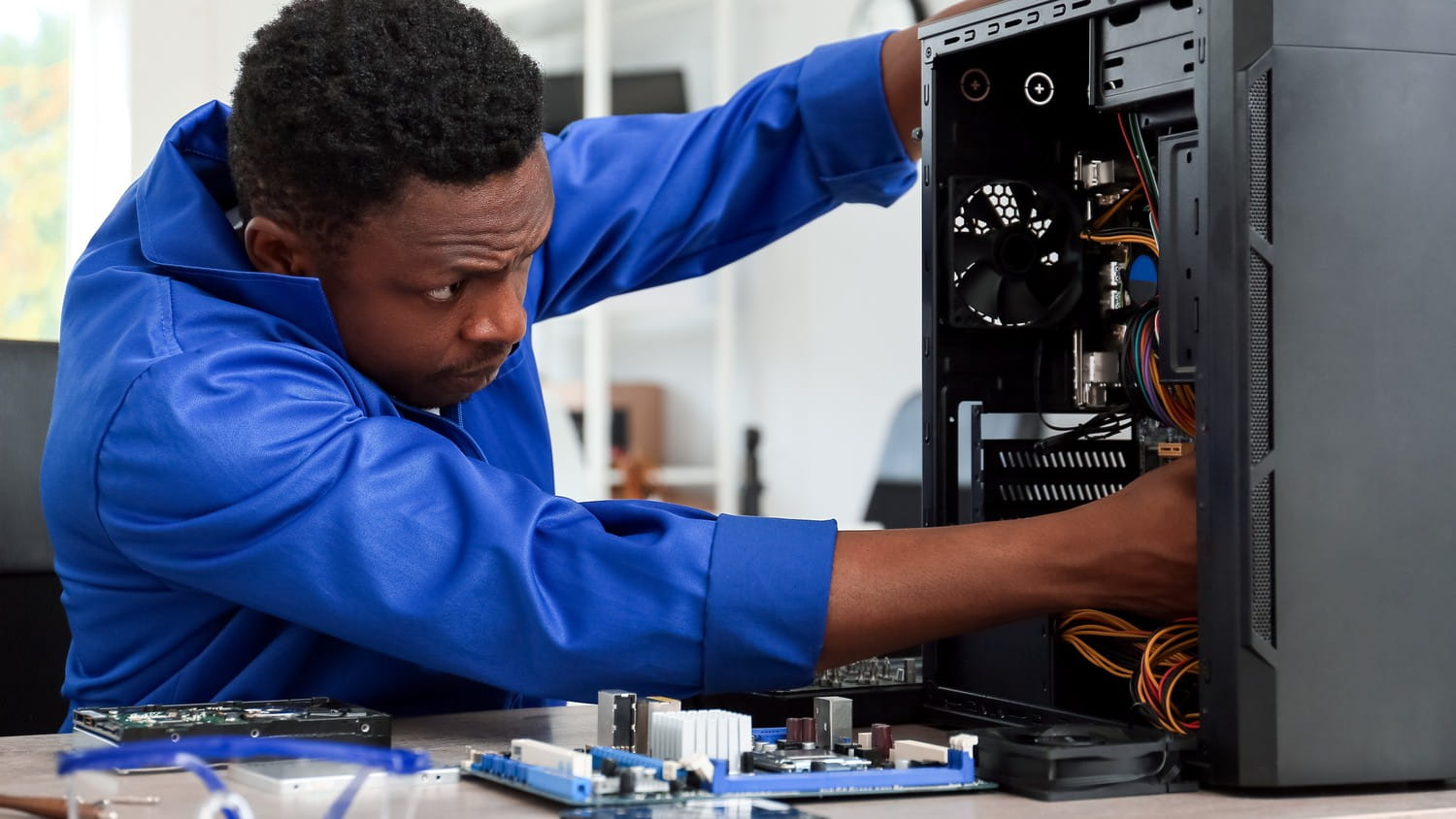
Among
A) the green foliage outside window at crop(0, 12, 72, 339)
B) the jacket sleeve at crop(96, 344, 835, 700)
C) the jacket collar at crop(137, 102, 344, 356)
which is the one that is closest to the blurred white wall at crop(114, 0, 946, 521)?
the green foliage outside window at crop(0, 12, 72, 339)

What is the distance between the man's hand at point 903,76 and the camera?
4.40 ft

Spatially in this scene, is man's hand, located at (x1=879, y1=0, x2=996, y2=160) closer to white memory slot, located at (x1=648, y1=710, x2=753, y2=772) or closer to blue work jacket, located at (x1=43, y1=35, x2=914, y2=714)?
blue work jacket, located at (x1=43, y1=35, x2=914, y2=714)

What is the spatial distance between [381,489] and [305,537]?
0.05m

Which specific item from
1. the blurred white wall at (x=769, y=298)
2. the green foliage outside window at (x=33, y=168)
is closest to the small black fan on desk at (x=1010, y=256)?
the blurred white wall at (x=769, y=298)

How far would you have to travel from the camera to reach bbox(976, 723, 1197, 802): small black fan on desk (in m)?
0.79

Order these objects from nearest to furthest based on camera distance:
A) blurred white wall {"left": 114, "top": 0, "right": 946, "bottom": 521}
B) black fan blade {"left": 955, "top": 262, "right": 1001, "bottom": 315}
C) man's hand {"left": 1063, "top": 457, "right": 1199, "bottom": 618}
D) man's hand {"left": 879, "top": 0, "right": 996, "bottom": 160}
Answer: man's hand {"left": 1063, "top": 457, "right": 1199, "bottom": 618} < black fan blade {"left": 955, "top": 262, "right": 1001, "bottom": 315} < man's hand {"left": 879, "top": 0, "right": 996, "bottom": 160} < blurred white wall {"left": 114, "top": 0, "right": 946, "bottom": 521}

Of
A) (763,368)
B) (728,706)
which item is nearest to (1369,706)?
(728,706)

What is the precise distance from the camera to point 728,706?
1007 millimetres

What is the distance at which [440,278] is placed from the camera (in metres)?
1.02

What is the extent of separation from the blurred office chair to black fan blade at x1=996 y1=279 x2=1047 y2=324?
91cm

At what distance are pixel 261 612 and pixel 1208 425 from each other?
63 cm

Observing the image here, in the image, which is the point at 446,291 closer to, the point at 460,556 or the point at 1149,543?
the point at 460,556

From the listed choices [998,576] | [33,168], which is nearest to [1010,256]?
[998,576]

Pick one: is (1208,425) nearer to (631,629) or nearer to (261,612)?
(631,629)
